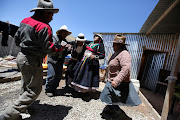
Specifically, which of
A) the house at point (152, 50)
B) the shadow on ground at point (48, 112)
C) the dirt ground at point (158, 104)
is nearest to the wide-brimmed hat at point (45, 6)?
the shadow on ground at point (48, 112)

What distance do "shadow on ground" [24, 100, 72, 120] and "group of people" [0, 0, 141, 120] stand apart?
37 cm

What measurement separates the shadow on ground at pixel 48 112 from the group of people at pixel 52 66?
37cm

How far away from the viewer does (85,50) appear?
3332 millimetres

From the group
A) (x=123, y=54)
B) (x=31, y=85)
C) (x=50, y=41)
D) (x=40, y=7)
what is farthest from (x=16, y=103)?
(x=123, y=54)

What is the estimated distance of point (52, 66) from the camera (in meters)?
2.88

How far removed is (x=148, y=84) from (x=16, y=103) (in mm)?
6961

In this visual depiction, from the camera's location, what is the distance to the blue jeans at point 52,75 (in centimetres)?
286

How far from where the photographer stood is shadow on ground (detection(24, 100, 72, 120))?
2.00 meters

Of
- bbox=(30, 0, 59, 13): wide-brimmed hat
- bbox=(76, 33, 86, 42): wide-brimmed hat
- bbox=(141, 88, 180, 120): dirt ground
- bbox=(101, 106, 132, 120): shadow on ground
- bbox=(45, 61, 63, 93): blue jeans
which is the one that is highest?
bbox=(30, 0, 59, 13): wide-brimmed hat

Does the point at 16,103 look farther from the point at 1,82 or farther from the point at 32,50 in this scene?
the point at 1,82

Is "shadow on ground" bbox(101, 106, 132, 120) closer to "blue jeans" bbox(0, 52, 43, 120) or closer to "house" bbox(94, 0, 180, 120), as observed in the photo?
"blue jeans" bbox(0, 52, 43, 120)

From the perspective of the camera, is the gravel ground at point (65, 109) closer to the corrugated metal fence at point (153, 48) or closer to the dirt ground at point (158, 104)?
the dirt ground at point (158, 104)

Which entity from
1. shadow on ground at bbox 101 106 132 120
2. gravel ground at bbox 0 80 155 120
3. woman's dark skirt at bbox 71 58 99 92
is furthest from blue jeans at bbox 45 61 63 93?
shadow on ground at bbox 101 106 132 120

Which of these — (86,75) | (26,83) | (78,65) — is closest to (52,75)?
(78,65)
